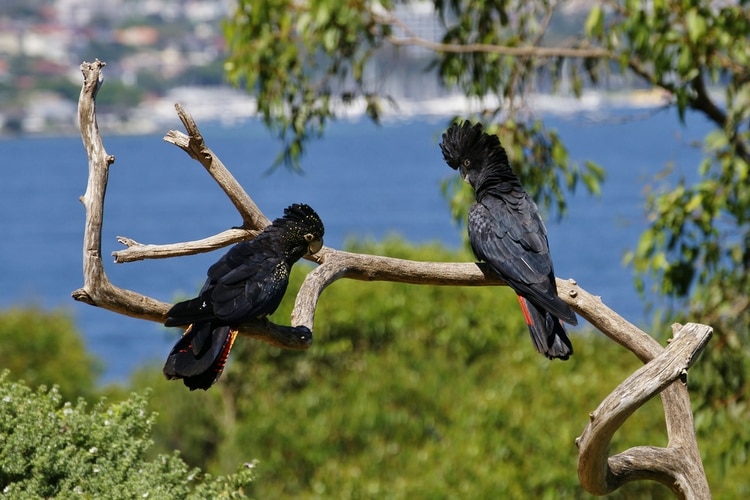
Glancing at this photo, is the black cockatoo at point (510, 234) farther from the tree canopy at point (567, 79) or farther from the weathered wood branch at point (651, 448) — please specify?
the tree canopy at point (567, 79)

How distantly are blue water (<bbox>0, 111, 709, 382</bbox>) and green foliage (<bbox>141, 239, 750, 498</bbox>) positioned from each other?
134 centimetres

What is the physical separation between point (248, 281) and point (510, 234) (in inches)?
43.9

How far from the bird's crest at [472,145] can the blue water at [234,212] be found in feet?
7.79

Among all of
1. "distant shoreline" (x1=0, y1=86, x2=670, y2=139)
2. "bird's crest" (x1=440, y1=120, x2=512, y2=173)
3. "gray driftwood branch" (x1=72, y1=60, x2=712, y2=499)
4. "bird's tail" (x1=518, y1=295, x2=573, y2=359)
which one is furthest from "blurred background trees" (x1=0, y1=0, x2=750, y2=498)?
"bird's crest" (x1=440, y1=120, x2=512, y2=173)

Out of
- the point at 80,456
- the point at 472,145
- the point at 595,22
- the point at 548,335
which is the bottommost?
the point at 80,456

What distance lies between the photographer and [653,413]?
24.9 ft

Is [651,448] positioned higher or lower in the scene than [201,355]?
lower

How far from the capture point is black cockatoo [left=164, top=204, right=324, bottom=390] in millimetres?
2592

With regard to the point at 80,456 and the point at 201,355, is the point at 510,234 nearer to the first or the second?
Answer: the point at 201,355

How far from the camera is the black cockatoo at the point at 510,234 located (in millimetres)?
3211

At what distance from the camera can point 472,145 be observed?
3.88m

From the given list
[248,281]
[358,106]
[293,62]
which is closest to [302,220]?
[248,281]

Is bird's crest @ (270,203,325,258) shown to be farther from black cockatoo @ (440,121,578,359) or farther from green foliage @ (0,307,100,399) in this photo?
green foliage @ (0,307,100,399)

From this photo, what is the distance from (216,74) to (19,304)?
17552mm
